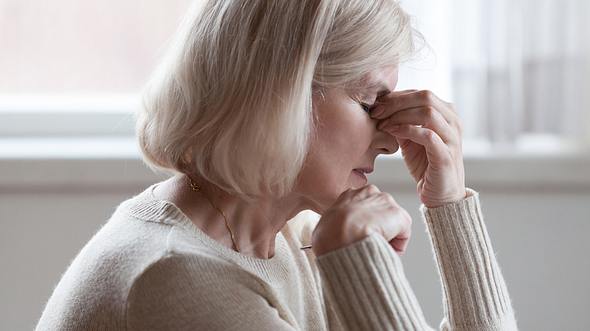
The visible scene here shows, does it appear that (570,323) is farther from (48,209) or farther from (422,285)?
(48,209)

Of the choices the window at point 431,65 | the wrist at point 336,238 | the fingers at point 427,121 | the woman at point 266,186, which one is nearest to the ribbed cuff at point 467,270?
the woman at point 266,186

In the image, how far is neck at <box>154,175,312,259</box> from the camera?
1.34 meters

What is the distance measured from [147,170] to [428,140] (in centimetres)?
93

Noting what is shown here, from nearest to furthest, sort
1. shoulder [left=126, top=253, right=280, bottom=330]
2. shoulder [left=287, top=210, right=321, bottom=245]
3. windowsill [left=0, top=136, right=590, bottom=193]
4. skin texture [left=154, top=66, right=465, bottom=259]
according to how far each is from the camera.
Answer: shoulder [left=126, top=253, right=280, bottom=330]
skin texture [left=154, top=66, right=465, bottom=259]
shoulder [left=287, top=210, right=321, bottom=245]
windowsill [left=0, top=136, right=590, bottom=193]

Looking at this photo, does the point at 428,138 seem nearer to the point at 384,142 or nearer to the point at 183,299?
the point at 384,142

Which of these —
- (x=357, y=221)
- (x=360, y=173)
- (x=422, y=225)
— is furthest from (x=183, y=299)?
(x=422, y=225)

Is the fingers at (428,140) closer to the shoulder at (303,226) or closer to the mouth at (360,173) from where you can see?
the mouth at (360,173)

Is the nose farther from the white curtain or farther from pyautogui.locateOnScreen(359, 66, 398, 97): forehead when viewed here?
the white curtain

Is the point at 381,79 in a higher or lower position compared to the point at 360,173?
higher

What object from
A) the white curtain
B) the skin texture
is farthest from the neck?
the white curtain

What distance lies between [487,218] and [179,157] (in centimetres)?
111

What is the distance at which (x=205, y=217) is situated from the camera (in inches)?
52.6

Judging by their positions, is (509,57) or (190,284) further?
(509,57)

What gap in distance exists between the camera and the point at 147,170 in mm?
2197
